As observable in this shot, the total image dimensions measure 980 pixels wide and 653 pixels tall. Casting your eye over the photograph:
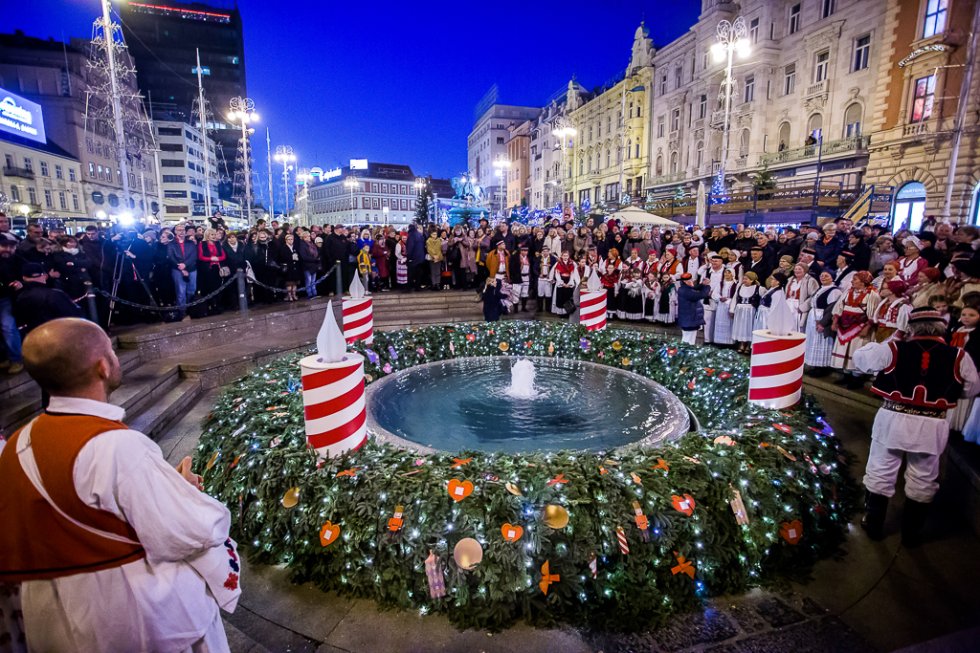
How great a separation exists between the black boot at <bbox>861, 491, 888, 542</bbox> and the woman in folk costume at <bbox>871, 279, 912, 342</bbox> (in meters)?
3.35

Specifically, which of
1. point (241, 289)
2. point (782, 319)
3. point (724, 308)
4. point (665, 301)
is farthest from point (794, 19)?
point (241, 289)

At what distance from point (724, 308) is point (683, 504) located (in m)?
7.02

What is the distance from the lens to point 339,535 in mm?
3250

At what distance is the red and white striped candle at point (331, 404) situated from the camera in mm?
3793

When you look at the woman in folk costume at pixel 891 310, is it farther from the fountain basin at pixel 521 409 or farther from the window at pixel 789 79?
the window at pixel 789 79

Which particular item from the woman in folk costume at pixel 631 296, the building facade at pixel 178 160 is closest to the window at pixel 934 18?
the woman in folk costume at pixel 631 296

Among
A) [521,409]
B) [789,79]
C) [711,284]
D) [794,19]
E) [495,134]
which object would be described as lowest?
[521,409]

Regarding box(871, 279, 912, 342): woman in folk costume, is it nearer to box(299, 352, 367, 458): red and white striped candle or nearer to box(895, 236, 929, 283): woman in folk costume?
box(895, 236, 929, 283): woman in folk costume

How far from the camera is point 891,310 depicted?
6348 millimetres

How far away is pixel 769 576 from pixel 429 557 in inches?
91.7

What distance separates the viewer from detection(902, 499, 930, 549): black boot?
3.77 meters

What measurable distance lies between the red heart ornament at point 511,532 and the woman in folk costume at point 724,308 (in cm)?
756

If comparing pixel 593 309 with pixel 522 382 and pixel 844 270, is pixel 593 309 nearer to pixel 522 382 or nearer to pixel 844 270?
pixel 522 382

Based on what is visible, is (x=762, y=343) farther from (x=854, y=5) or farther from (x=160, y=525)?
(x=854, y=5)
